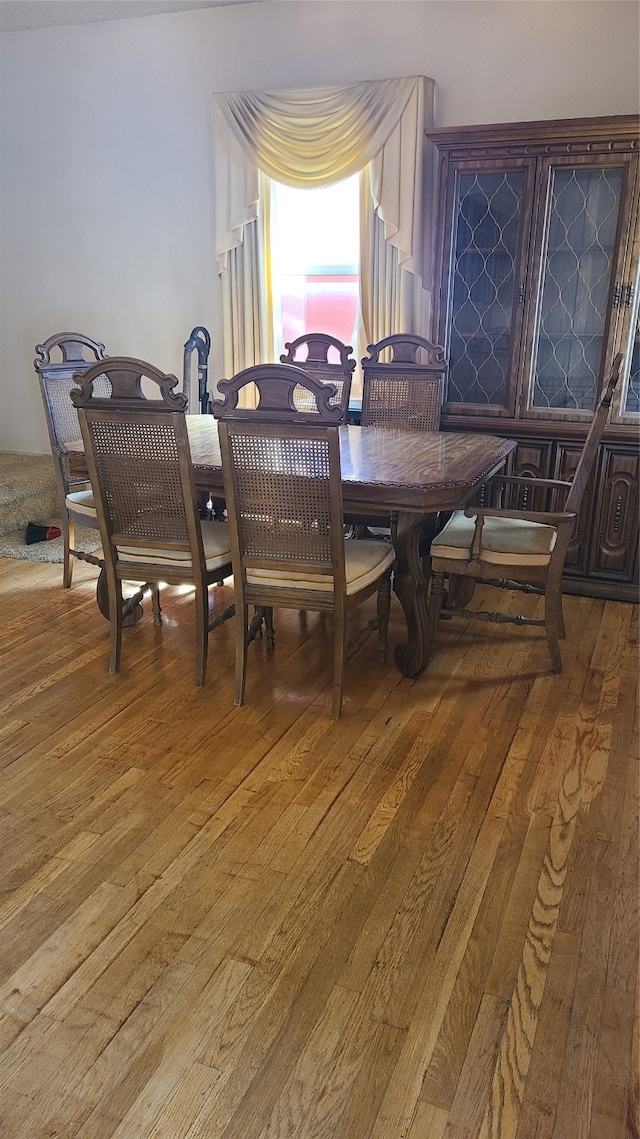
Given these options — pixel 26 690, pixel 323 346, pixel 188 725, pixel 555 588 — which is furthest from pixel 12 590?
pixel 555 588

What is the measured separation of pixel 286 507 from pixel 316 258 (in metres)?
2.48

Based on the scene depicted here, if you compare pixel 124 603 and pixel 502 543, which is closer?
pixel 502 543

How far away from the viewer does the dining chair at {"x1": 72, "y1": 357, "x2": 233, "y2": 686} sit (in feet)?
8.33

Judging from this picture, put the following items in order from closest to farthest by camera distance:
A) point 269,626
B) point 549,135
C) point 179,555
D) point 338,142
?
point 179,555 < point 269,626 < point 549,135 < point 338,142

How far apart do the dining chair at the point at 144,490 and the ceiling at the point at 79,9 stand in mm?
2743

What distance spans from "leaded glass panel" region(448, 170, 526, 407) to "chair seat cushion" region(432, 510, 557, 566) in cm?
93

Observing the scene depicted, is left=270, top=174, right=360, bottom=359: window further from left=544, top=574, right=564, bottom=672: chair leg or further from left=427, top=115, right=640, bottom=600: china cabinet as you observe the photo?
left=544, top=574, right=564, bottom=672: chair leg

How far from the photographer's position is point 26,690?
2.77 metres

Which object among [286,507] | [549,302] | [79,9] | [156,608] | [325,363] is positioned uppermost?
[79,9]

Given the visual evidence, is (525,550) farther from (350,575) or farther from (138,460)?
(138,460)

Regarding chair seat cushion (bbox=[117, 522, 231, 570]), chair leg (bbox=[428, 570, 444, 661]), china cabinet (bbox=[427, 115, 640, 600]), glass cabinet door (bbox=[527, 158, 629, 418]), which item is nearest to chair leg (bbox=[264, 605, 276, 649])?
chair seat cushion (bbox=[117, 522, 231, 570])

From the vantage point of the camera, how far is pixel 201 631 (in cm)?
278

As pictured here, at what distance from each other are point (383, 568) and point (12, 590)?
1.89m

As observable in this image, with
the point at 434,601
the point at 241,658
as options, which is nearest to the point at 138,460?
the point at 241,658
